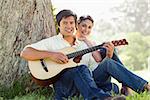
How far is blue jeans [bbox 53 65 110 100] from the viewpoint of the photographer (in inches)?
200

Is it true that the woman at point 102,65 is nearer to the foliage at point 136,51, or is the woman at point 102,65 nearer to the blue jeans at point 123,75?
the blue jeans at point 123,75

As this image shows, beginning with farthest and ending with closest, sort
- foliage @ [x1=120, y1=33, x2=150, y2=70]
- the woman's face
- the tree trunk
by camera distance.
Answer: foliage @ [x1=120, y1=33, x2=150, y2=70]
the tree trunk
the woman's face

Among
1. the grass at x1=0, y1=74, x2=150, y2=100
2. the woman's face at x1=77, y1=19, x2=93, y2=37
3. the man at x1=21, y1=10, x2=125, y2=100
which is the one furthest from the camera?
the woman's face at x1=77, y1=19, x2=93, y2=37

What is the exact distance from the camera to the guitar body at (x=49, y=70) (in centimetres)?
544

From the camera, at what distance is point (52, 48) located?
559 cm

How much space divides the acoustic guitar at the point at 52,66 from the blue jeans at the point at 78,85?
0.07 metres

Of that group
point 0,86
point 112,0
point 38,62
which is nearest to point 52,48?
point 38,62

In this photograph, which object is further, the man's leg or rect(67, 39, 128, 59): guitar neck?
the man's leg

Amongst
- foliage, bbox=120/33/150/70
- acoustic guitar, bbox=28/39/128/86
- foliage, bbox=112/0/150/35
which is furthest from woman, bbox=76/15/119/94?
foliage, bbox=112/0/150/35

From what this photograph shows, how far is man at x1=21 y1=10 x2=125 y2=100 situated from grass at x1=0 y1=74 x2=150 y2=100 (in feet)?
1.53

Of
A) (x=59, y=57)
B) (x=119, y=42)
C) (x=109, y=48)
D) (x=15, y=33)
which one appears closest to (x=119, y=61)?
(x=109, y=48)

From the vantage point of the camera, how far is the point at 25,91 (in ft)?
20.4

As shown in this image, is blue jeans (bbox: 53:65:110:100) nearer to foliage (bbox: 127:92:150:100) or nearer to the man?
the man

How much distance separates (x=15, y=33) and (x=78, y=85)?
149 centimetres
